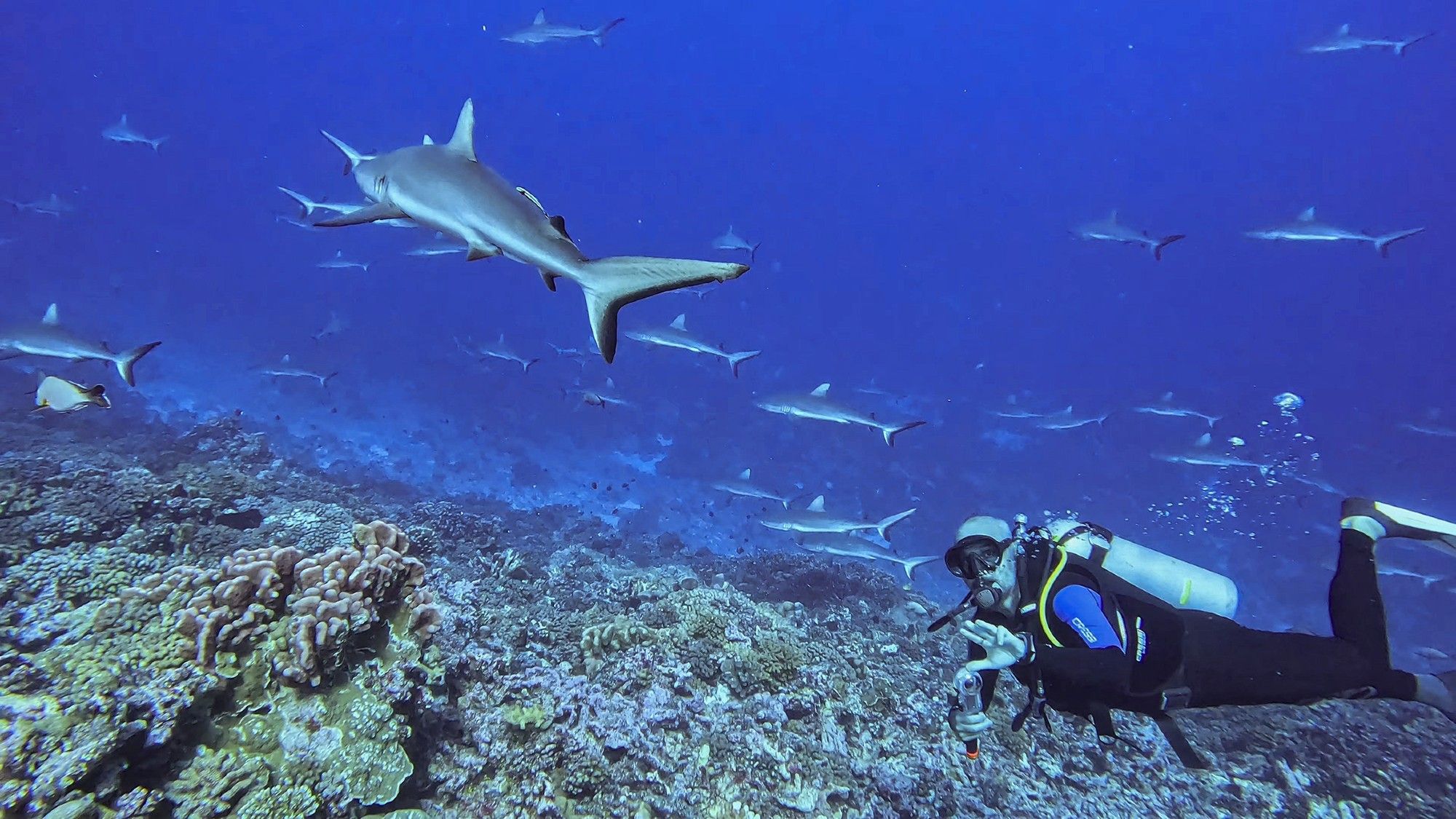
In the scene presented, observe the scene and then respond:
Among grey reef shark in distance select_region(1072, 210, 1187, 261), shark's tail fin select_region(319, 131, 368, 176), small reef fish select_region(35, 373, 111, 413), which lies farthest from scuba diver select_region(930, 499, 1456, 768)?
grey reef shark in distance select_region(1072, 210, 1187, 261)

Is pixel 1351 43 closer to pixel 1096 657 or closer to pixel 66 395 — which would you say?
pixel 1096 657

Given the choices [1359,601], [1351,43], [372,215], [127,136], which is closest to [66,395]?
[372,215]

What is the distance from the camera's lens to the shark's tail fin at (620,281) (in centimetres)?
297

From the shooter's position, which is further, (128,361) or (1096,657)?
(128,361)

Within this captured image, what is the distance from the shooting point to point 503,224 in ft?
10.8

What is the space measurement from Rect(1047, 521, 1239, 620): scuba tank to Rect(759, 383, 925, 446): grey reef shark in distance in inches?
272

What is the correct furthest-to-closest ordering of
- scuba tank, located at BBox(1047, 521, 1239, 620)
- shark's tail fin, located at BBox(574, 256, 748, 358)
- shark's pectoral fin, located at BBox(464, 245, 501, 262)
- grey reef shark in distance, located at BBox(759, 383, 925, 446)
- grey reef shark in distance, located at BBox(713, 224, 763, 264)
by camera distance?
1. grey reef shark in distance, located at BBox(713, 224, 763, 264)
2. grey reef shark in distance, located at BBox(759, 383, 925, 446)
3. scuba tank, located at BBox(1047, 521, 1239, 620)
4. shark's pectoral fin, located at BBox(464, 245, 501, 262)
5. shark's tail fin, located at BBox(574, 256, 748, 358)

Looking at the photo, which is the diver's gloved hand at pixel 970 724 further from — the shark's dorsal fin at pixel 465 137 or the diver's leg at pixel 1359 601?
the shark's dorsal fin at pixel 465 137

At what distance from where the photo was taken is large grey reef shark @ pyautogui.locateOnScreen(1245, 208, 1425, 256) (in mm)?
15555

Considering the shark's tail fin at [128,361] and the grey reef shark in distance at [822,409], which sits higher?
the shark's tail fin at [128,361]

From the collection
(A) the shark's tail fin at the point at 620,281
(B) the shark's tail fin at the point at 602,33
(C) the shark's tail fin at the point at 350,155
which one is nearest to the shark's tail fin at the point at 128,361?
(C) the shark's tail fin at the point at 350,155

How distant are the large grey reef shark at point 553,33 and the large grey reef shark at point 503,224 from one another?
65.1 feet

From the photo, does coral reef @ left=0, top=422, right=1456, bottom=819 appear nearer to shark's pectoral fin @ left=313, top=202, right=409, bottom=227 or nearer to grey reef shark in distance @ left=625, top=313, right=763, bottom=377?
shark's pectoral fin @ left=313, top=202, right=409, bottom=227

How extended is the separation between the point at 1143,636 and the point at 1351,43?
28.8 metres
